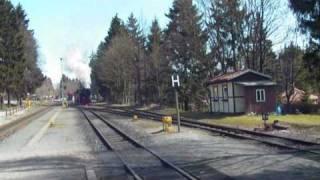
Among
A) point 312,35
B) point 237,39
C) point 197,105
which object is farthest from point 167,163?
point 197,105

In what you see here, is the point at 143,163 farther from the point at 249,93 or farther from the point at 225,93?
the point at 225,93

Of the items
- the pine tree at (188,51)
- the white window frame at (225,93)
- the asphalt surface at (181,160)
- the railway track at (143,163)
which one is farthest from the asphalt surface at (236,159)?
the pine tree at (188,51)

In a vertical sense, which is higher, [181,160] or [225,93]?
[225,93]

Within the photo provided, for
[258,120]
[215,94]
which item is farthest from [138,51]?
[258,120]

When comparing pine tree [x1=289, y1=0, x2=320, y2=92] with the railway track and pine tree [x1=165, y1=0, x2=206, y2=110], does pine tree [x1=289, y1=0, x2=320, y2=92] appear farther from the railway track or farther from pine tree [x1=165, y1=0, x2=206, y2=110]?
pine tree [x1=165, y1=0, x2=206, y2=110]

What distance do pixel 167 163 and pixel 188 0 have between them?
2286 inches

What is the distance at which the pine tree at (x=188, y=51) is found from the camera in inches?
2813

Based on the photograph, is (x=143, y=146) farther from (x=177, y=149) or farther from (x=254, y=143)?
(x=254, y=143)

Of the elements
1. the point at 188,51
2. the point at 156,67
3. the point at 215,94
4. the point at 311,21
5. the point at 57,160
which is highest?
the point at 188,51

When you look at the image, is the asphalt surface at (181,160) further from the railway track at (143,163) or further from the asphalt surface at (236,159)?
the railway track at (143,163)

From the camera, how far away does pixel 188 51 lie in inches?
2867

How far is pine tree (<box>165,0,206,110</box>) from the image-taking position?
71438 mm

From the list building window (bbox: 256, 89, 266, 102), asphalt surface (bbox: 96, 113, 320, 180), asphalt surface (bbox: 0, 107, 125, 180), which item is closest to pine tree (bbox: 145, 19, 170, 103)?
building window (bbox: 256, 89, 266, 102)

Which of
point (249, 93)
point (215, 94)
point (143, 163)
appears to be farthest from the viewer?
point (215, 94)
